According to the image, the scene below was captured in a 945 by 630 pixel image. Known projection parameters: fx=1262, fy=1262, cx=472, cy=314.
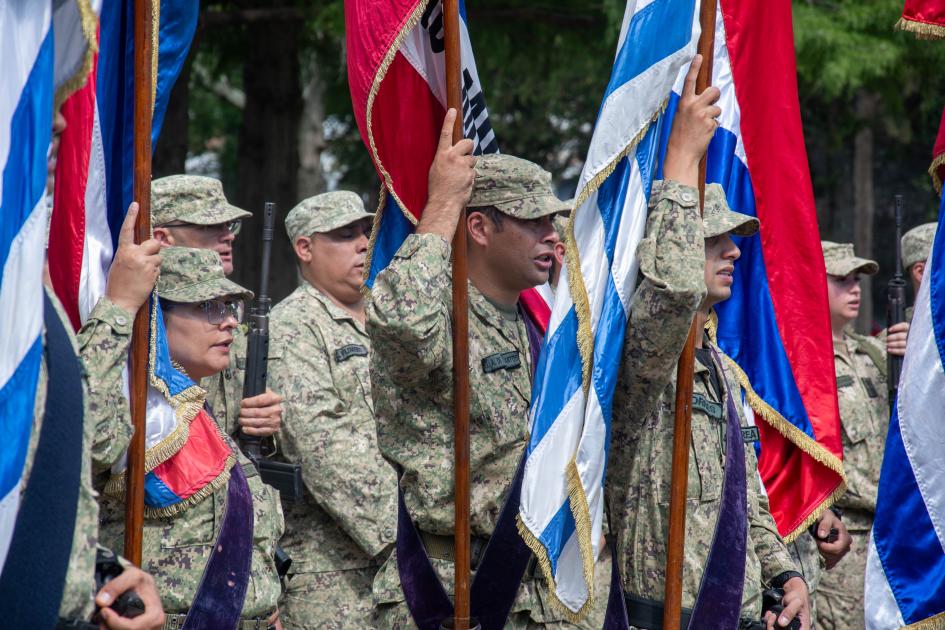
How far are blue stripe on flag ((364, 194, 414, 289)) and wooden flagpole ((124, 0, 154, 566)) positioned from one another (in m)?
1.03

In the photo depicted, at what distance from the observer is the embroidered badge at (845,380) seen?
23.6 feet

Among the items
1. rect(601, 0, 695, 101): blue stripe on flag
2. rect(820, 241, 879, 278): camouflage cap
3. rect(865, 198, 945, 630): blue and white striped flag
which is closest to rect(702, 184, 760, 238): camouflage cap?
rect(601, 0, 695, 101): blue stripe on flag

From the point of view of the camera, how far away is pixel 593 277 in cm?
409

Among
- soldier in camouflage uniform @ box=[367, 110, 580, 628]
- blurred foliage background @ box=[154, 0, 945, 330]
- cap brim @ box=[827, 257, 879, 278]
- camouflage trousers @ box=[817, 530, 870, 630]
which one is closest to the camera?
soldier in camouflage uniform @ box=[367, 110, 580, 628]

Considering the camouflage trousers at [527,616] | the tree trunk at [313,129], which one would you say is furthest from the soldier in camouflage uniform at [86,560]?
the tree trunk at [313,129]

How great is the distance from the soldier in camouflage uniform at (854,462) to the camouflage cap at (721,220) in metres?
2.84

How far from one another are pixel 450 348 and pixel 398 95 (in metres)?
0.99

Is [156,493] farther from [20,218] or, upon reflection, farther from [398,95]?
[398,95]

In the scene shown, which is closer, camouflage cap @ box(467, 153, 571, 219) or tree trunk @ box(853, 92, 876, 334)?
camouflage cap @ box(467, 153, 571, 219)

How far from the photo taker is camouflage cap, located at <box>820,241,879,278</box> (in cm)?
754

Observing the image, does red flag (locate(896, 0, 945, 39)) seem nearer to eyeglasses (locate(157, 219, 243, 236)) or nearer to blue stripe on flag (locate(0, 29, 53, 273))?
eyeglasses (locate(157, 219, 243, 236))

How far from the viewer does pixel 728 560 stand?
13.8ft

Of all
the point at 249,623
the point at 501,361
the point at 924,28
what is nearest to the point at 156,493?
the point at 249,623

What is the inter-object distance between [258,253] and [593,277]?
747 cm
